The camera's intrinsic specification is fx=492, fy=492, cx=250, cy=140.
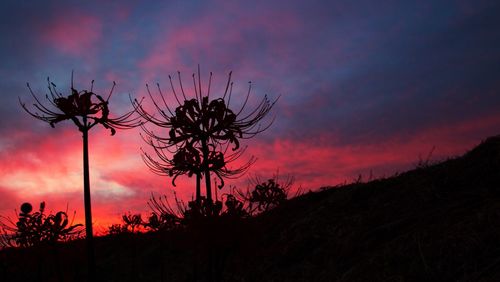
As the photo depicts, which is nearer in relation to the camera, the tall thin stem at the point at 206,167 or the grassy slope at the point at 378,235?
the grassy slope at the point at 378,235

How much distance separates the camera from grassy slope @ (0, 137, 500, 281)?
728 cm

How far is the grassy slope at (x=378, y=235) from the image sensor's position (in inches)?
287

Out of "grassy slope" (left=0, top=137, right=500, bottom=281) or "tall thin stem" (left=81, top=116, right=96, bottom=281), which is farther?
"tall thin stem" (left=81, top=116, right=96, bottom=281)

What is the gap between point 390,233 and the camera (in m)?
9.69

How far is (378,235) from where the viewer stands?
9898 millimetres

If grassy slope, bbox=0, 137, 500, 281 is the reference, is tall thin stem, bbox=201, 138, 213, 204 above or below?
above

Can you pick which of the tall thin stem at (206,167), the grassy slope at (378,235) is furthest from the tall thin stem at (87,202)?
the tall thin stem at (206,167)

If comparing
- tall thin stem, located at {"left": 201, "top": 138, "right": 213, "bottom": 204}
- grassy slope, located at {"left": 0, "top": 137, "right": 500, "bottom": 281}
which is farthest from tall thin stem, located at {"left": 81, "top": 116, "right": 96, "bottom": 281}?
tall thin stem, located at {"left": 201, "top": 138, "right": 213, "bottom": 204}

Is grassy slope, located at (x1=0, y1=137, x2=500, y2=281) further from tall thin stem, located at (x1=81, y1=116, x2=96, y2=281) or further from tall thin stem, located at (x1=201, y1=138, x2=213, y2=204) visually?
tall thin stem, located at (x1=81, y1=116, x2=96, y2=281)

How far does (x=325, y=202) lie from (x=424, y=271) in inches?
314

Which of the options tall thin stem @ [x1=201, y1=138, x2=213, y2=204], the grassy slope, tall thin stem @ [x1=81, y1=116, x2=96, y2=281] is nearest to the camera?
the grassy slope

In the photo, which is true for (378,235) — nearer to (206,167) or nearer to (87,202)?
(206,167)

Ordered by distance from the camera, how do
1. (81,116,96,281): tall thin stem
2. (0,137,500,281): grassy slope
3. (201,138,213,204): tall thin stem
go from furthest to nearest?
(81,116,96,281): tall thin stem → (201,138,213,204): tall thin stem → (0,137,500,281): grassy slope

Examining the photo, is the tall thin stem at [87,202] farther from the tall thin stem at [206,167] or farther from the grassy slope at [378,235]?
the tall thin stem at [206,167]
